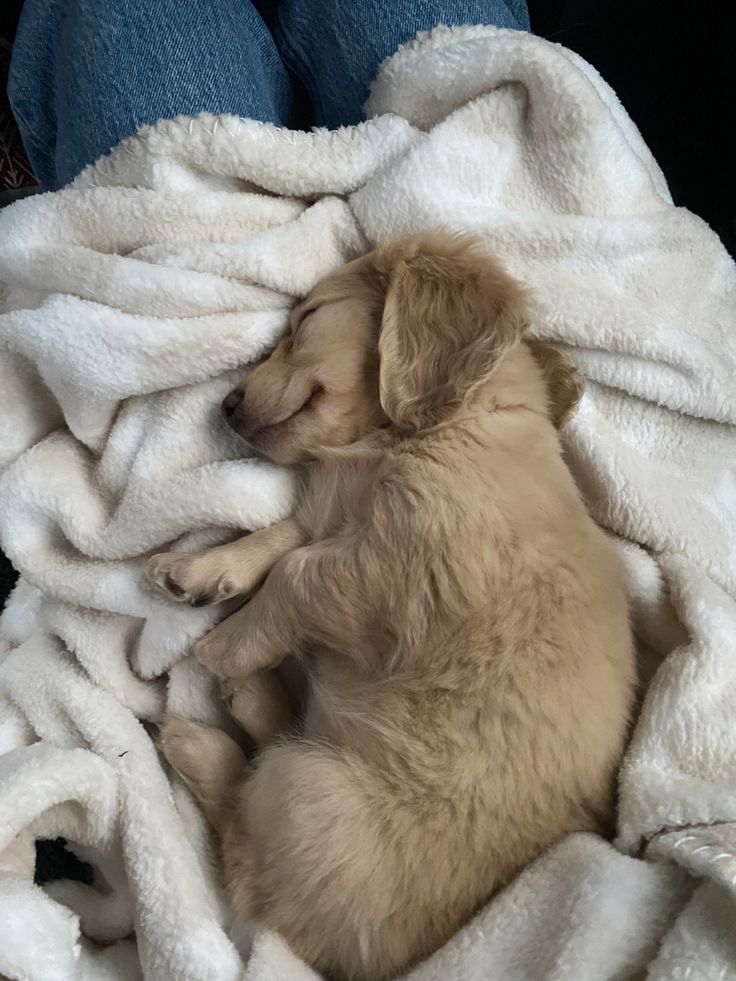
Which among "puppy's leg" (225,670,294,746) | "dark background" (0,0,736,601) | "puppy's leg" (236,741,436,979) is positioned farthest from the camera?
"dark background" (0,0,736,601)

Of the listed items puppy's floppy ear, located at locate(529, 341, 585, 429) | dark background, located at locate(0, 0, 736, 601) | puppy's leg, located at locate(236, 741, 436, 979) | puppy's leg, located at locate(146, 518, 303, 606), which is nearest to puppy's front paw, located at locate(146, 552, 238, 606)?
puppy's leg, located at locate(146, 518, 303, 606)

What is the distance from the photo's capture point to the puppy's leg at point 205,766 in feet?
4.92

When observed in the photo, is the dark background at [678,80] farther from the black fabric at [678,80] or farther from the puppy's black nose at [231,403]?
the puppy's black nose at [231,403]

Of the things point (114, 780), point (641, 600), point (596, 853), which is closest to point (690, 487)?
point (641, 600)

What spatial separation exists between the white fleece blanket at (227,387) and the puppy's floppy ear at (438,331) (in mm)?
162

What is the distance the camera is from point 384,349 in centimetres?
147

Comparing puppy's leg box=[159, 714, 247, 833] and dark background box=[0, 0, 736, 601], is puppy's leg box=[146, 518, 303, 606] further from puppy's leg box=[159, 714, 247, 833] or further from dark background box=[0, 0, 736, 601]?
dark background box=[0, 0, 736, 601]

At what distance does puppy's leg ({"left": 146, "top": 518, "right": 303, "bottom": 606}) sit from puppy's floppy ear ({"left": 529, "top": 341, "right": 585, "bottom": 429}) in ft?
1.94

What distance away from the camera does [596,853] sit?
1270 mm

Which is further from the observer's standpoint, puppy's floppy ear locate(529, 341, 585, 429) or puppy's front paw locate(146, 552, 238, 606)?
puppy's floppy ear locate(529, 341, 585, 429)

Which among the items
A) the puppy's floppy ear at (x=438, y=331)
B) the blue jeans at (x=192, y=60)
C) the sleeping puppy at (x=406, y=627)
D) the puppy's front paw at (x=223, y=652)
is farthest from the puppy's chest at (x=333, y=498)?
the blue jeans at (x=192, y=60)

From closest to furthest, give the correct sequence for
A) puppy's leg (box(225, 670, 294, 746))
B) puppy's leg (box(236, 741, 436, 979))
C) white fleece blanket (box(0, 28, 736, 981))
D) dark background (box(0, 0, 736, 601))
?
1. puppy's leg (box(236, 741, 436, 979))
2. white fleece blanket (box(0, 28, 736, 981))
3. puppy's leg (box(225, 670, 294, 746))
4. dark background (box(0, 0, 736, 601))

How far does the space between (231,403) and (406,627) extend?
0.54m

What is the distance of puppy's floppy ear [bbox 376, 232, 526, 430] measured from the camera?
4.66ft
